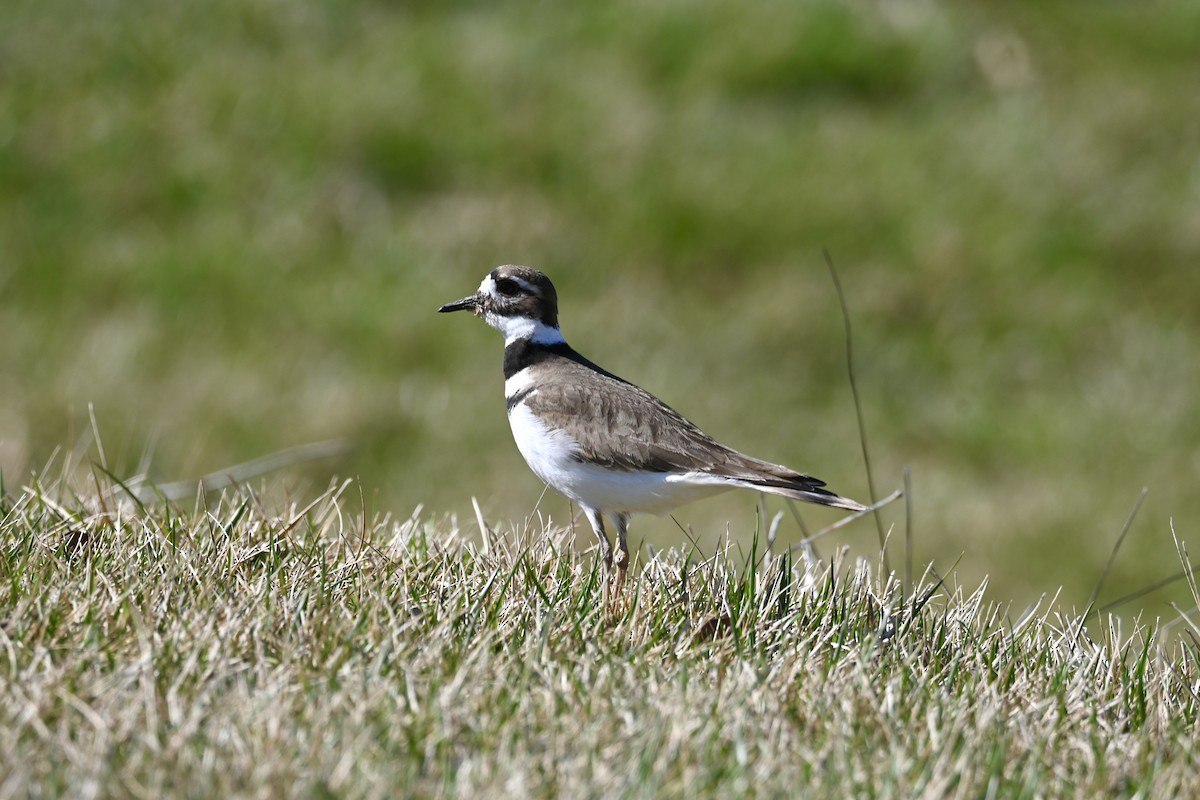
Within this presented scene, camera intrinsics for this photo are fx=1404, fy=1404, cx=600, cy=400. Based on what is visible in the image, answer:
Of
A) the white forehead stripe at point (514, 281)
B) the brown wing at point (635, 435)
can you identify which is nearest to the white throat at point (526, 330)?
the white forehead stripe at point (514, 281)

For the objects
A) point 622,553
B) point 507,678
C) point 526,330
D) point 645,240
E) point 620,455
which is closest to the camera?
point 507,678

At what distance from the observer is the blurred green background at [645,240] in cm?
870

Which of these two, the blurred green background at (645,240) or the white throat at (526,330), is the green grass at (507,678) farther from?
the blurred green background at (645,240)

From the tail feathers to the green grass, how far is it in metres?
0.24

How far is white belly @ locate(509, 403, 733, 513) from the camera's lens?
486 cm

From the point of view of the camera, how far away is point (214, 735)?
2.98 metres

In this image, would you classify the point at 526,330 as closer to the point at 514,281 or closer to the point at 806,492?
the point at 514,281

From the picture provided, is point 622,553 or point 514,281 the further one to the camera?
point 514,281

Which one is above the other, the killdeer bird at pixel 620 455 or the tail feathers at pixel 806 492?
the killdeer bird at pixel 620 455

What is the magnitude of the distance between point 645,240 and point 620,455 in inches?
205

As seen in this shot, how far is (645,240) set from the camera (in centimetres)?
991

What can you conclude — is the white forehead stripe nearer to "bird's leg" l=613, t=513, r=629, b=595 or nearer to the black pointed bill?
the black pointed bill

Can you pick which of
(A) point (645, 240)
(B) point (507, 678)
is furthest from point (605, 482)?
(A) point (645, 240)

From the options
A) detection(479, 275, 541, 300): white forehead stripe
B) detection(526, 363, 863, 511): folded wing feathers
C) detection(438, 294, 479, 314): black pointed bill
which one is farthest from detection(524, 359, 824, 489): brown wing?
detection(438, 294, 479, 314): black pointed bill
